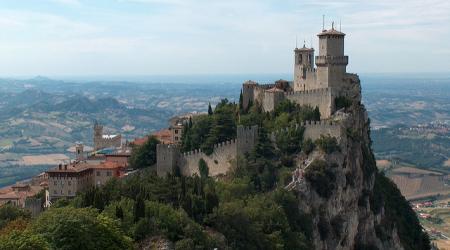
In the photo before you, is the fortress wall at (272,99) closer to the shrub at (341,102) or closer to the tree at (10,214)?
the shrub at (341,102)

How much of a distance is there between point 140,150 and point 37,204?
13.5 metres

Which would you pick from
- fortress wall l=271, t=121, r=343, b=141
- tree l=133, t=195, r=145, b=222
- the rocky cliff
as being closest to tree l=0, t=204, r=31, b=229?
tree l=133, t=195, r=145, b=222

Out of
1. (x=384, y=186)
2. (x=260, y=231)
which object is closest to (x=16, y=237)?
(x=260, y=231)

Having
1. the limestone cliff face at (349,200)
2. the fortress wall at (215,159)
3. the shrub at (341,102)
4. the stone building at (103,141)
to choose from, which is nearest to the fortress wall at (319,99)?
the shrub at (341,102)

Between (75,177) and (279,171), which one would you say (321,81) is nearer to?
(279,171)

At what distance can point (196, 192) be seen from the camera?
55812 millimetres

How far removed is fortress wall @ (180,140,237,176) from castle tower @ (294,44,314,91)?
12616mm

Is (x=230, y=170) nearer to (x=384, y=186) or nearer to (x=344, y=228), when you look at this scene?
(x=344, y=228)

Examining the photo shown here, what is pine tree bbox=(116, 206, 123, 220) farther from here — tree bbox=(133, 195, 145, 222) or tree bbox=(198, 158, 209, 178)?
tree bbox=(198, 158, 209, 178)

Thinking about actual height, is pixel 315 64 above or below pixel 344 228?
above

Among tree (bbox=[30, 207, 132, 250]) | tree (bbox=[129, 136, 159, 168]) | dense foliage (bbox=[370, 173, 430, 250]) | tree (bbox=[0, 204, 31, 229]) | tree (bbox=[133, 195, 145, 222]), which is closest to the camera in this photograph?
tree (bbox=[30, 207, 132, 250])

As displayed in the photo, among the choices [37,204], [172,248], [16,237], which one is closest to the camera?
[16,237]

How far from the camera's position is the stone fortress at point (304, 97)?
67250 millimetres

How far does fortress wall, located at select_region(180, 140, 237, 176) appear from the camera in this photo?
222 feet
